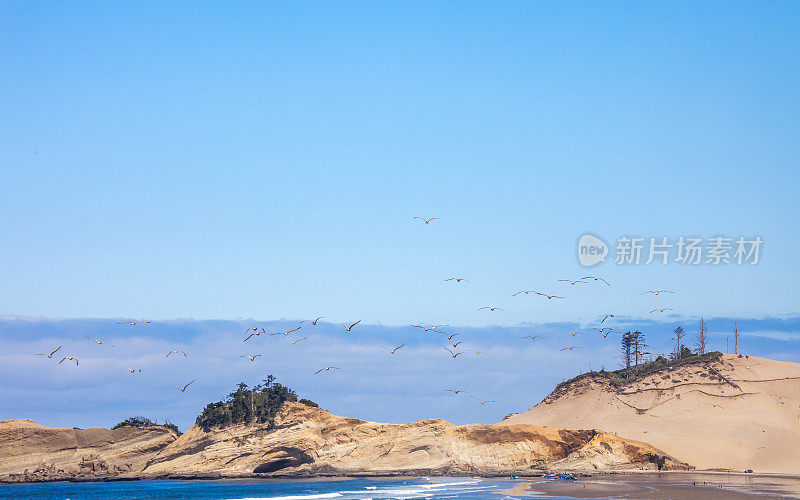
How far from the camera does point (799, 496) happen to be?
5056 cm

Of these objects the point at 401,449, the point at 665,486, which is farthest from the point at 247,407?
the point at 665,486

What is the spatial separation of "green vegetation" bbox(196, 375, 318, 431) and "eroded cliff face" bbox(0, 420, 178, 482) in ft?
42.4

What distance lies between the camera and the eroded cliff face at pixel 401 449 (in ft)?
269

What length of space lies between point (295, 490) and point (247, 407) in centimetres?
2554

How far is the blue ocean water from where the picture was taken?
61781 mm

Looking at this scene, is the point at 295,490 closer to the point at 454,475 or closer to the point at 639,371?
the point at 454,475

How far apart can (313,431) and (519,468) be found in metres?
23.8

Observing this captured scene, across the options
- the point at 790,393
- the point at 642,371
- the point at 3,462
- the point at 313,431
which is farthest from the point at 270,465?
the point at 790,393

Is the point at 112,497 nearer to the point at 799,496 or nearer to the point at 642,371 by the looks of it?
the point at 799,496

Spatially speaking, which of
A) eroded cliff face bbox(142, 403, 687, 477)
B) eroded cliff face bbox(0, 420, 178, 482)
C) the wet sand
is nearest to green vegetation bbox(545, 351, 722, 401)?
eroded cliff face bbox(142, 403, 687, 477)

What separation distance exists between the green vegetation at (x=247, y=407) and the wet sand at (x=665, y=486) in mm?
34649

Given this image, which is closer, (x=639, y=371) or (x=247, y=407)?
(x=247, y=407)

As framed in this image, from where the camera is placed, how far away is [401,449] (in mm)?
85250

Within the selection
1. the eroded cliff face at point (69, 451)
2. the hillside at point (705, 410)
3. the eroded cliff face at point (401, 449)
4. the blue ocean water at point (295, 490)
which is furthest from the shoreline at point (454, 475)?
the hillside at point (705, 410)
